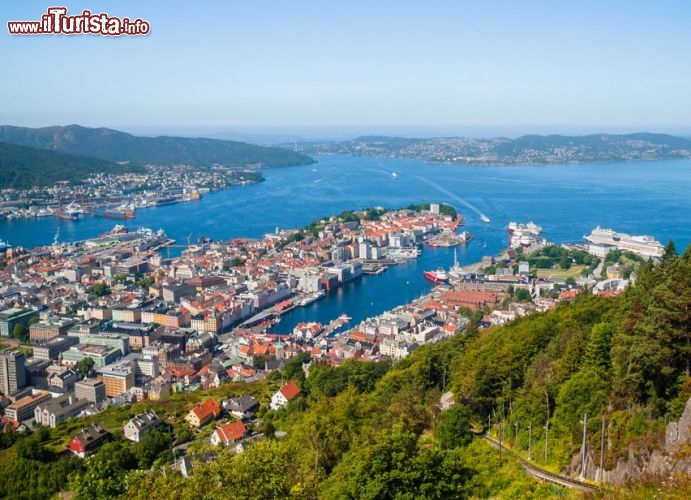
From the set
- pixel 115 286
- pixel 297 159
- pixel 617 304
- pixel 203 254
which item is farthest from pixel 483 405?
pixel 297 159

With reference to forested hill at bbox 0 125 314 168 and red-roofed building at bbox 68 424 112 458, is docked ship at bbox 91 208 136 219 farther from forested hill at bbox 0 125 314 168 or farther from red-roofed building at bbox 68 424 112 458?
red-roofed building at bbox 68 424 112 458

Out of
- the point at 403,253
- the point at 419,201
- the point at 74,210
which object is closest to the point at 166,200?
the point at 74,210

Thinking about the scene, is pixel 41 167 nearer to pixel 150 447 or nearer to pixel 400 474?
pixel 150 447

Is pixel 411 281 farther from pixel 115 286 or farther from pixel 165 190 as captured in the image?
pixel 165 190

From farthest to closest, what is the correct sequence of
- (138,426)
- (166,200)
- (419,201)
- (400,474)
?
(166,200), (419,201), (138,426), (400,474)

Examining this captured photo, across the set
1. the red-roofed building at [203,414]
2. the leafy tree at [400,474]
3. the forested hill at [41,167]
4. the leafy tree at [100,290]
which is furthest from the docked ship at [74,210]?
the leafy tree at [400,474]

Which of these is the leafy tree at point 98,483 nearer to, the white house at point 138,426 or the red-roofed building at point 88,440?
the red-roofed building at point 88,440

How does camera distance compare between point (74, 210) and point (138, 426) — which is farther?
point (74, 210)
